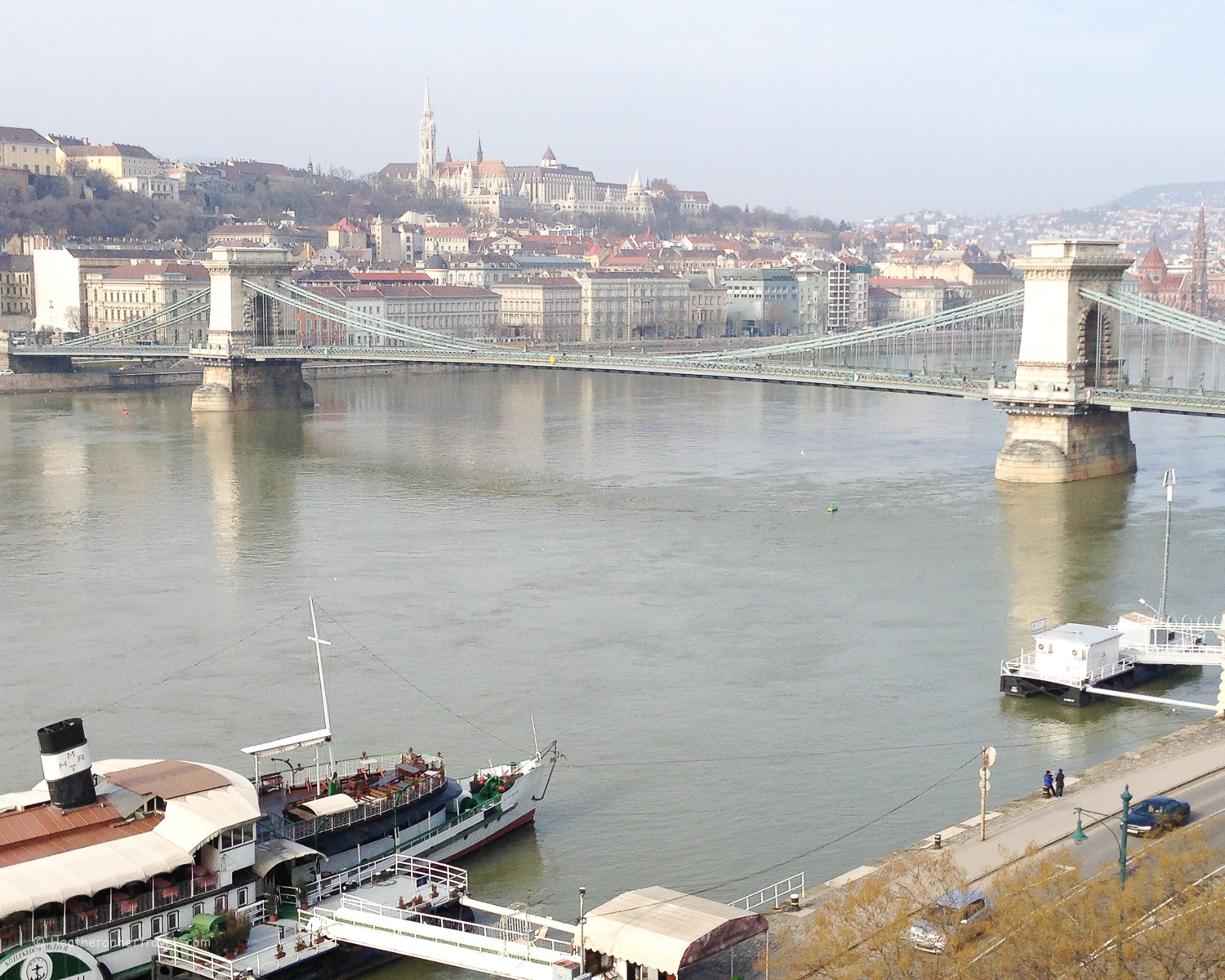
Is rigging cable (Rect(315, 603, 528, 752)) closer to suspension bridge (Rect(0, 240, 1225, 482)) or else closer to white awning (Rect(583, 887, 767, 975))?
white awning (Rect(583, 887, 767, 975))

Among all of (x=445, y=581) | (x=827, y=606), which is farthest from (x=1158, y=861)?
(x=445, y=581)

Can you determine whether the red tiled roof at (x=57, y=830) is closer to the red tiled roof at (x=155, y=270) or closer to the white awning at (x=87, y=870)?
the white awning at (x=87, y=870)

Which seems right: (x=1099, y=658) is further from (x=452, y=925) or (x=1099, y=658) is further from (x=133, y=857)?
(x=133, y=857)

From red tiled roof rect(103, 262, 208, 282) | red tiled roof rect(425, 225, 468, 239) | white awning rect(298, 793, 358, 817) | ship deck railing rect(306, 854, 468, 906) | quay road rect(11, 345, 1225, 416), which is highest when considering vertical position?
red tiled roof rect(425, 225, 468, 239)

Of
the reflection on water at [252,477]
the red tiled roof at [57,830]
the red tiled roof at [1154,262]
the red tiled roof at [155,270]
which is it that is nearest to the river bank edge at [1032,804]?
the red tiled roof at [57,830]

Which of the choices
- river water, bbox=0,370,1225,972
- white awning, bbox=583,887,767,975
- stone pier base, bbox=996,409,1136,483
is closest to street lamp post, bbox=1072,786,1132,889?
river water, bbox=0,370,1225,972

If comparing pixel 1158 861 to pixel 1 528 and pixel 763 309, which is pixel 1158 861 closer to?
pixel 1 528
